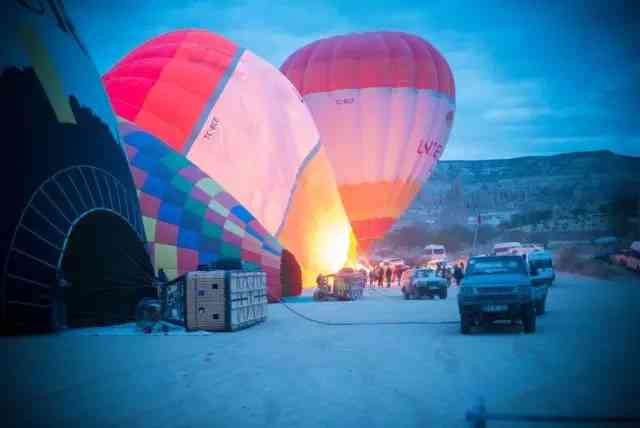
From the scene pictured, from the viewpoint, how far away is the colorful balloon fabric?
15096 millimetres

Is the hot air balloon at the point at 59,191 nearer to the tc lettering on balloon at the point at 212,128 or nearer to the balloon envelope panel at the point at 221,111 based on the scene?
the balloon envelope panel at the point at 221,111

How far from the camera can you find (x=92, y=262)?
1235 centimetres

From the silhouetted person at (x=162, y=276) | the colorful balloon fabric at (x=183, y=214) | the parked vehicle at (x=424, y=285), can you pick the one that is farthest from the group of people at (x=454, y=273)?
the silhouetted person at (x=162, y=276)

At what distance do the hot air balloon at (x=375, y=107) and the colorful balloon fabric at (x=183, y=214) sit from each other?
12.5 m

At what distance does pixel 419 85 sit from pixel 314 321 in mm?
17047

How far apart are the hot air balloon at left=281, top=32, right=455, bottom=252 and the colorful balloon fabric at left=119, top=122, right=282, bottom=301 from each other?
12.5 meters

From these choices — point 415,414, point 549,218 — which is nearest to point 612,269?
point 415,414

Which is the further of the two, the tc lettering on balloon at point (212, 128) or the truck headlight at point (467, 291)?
the tc lettering on balloon at point (212, 128)

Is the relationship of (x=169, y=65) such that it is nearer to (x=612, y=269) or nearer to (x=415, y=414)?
(x=415, y=414)

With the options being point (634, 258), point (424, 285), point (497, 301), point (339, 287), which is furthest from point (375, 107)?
point (497, 301)

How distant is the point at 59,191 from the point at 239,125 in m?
8.92

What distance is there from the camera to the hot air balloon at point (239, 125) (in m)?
18.4

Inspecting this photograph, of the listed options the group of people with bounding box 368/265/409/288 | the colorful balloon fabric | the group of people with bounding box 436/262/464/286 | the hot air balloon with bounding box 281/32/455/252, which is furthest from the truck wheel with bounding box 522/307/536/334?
the group of people with bounding box 368/265/409/288

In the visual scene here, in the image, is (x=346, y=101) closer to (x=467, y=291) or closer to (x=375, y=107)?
(x=375, y=107)
